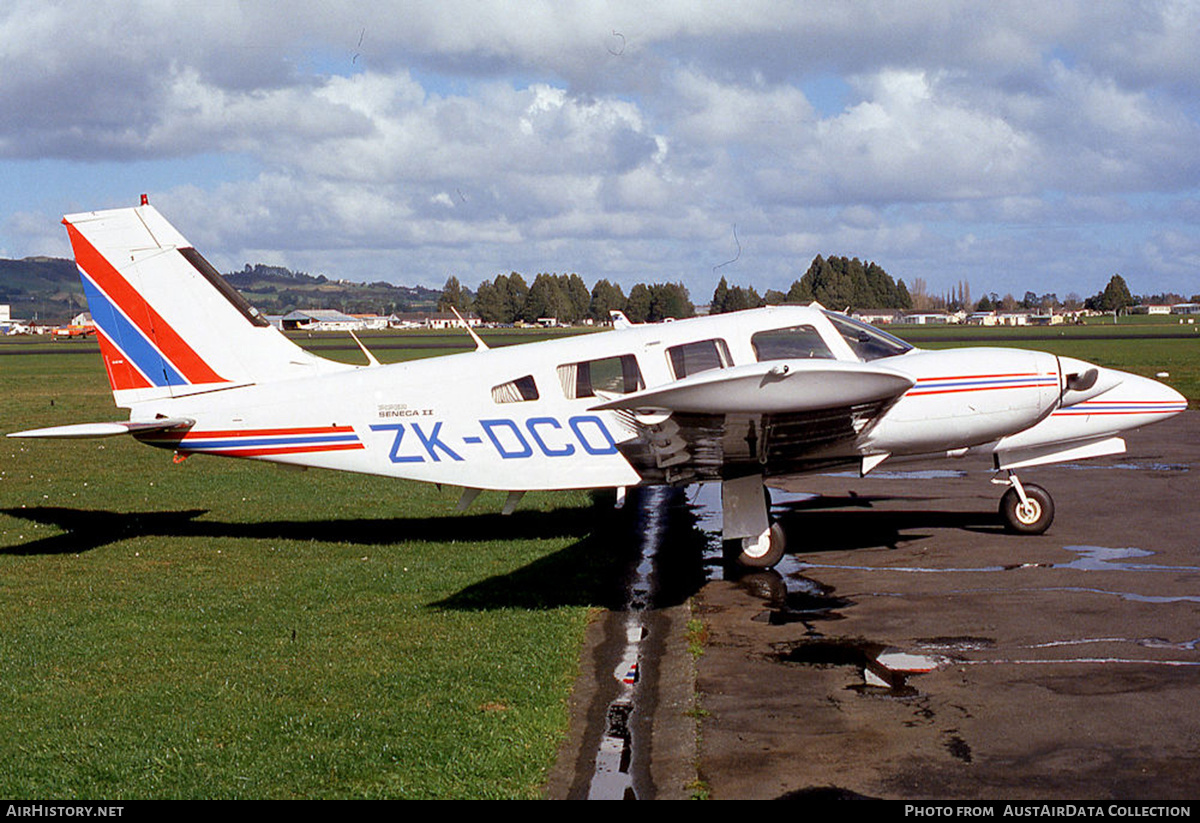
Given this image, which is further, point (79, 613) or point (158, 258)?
point (158, 258)

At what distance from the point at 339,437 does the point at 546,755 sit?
6.51 metres

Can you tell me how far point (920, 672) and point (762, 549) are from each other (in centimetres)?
383

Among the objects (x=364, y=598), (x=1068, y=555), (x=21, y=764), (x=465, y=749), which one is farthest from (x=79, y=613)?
(x=1068, y=555)

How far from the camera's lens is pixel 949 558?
12.2 metres

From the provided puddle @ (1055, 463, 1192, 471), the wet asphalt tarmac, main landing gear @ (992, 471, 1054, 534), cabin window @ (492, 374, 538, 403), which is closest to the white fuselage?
cabin window @ (492, 374, 538, 403)

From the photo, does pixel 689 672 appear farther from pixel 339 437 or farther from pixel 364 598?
pixel 339 437

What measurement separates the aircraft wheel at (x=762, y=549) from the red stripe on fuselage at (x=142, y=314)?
630 centimetres

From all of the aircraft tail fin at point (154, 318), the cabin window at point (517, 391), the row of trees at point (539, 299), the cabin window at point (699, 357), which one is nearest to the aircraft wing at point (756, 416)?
the cabin window at point (699, 357)

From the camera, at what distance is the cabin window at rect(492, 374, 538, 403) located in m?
12.0

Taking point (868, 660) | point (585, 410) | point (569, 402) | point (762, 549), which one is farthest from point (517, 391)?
point (868, 660)

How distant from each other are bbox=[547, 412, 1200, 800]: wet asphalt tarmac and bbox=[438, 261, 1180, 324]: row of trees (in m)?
3.81

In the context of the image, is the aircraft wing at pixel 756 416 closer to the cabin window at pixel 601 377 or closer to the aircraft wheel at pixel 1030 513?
the cabin window at pixel 601 377

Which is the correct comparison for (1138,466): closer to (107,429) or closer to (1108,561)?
(1108,561)
